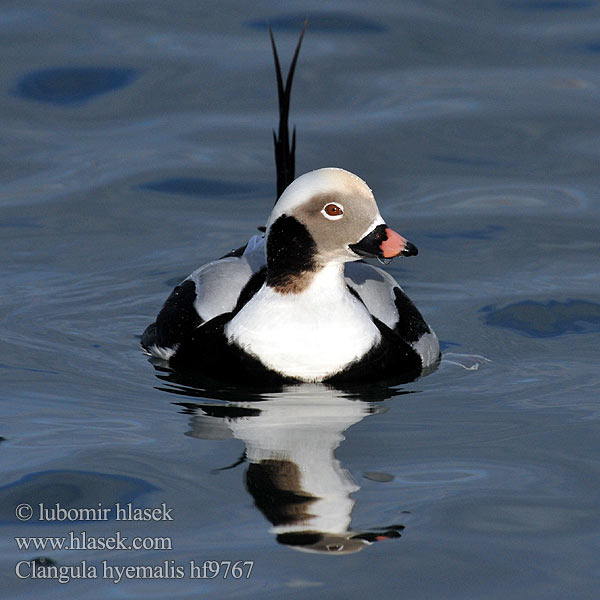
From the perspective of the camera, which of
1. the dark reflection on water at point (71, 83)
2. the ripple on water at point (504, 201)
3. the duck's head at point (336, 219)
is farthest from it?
the dark reflection on water at point (71, 83)

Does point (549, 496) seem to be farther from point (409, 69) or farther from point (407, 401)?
point (409, 69)

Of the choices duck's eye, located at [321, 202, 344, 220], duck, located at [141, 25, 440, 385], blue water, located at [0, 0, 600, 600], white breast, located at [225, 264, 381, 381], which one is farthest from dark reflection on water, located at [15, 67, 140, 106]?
duck's eye, located at [321, 202, 344, 220]

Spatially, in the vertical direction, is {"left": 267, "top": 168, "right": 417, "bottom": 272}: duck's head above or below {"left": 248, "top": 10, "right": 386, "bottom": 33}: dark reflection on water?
below

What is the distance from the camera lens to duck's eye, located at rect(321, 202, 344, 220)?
6.57 meters

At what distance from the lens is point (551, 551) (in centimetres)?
511

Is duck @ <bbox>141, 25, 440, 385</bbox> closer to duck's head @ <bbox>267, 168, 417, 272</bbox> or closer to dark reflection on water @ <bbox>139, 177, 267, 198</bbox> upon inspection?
duck's head @ <bbox>267, 168, 417, 272</bbox>

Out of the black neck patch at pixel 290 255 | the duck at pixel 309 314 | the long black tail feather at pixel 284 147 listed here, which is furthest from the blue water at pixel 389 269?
the long black tail feather at pixel 284 147

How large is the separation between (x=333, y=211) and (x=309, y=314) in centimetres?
50

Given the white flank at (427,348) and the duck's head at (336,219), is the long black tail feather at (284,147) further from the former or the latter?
the white flank at (427,348)

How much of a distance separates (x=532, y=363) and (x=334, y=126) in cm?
425

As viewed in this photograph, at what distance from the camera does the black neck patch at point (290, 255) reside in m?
6.67

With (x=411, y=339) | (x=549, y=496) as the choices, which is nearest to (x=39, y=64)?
(x=411, y=339)

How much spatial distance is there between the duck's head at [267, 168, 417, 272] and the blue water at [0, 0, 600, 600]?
2.24ft

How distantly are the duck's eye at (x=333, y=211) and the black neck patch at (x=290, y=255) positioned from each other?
141 mm
